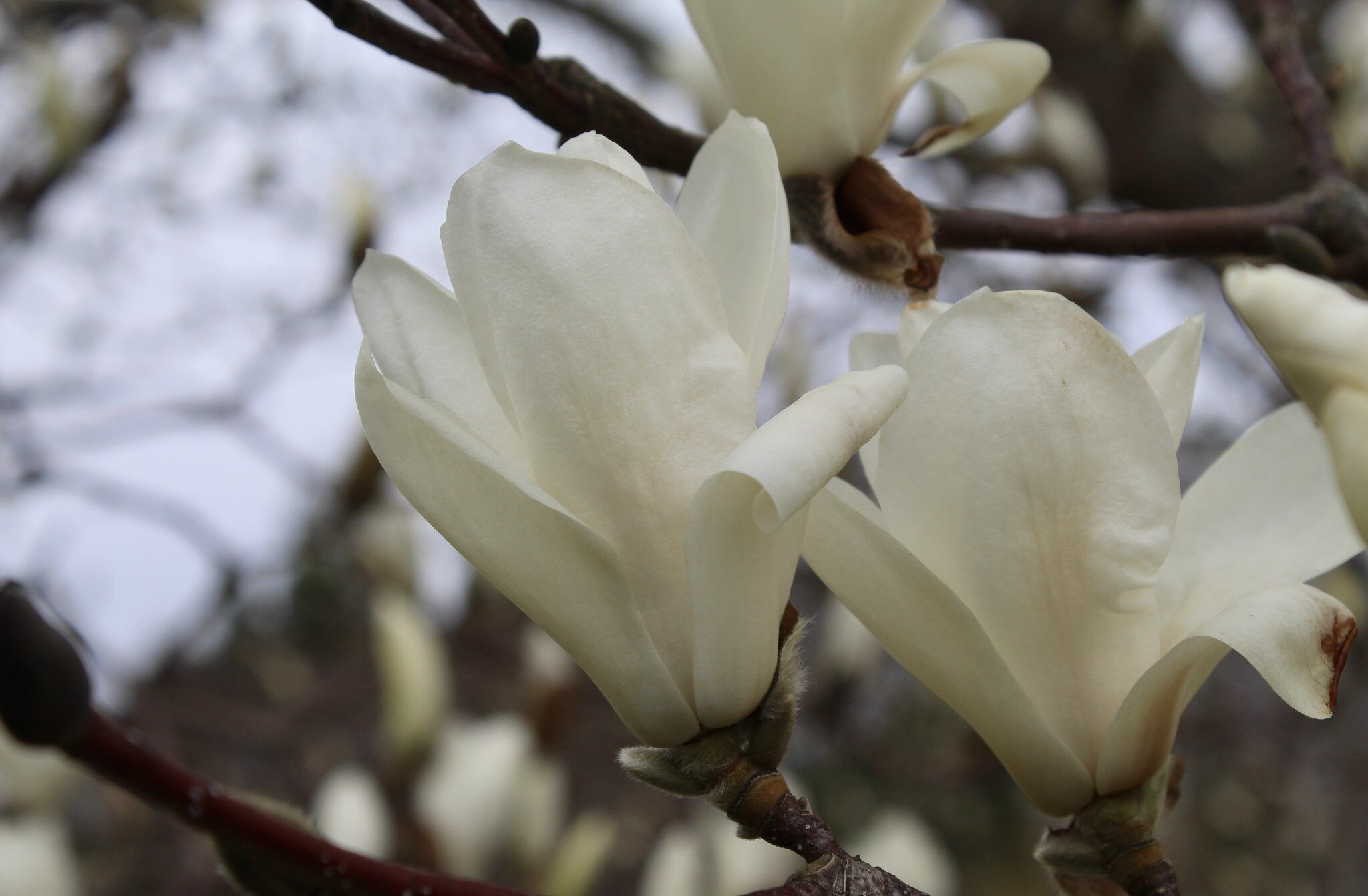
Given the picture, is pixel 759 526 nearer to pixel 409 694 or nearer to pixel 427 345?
pixel 427 345

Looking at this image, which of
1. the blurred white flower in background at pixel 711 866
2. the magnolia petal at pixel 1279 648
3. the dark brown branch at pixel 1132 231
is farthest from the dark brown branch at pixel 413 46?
the blurred white flower in background at pixel 711 866

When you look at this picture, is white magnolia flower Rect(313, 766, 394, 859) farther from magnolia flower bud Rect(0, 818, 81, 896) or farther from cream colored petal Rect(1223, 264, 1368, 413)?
cream colored petal Rect(1223, 264, 1368, 413)

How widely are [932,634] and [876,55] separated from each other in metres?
0.25

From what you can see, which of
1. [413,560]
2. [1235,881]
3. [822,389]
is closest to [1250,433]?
[822,389]

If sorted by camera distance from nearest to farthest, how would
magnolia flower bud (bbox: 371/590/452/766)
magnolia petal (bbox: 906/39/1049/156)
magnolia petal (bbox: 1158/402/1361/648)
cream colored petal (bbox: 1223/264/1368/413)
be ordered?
cream colored petal (bbox: 1223/264/1368/413) → magnolia petal (bbox: 1158/402/1361/648) → magnolia petal (bbox: 906/39/1049/156) → magnolia flower bud (bbox: 371/590/452/766)

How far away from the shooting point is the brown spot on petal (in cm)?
33

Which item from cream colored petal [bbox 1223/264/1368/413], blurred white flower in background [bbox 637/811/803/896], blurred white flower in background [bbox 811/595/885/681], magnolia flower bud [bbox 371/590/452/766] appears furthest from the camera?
blurred white flower in background [bbox 811/595/885/681]

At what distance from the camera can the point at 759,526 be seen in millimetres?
324

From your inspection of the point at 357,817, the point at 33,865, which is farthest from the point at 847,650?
the point at 33,865

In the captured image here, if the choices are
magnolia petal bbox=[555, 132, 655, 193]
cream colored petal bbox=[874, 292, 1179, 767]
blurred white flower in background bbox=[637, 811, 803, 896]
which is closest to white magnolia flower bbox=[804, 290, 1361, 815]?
cream colored petal bbox=[874, 292, 1179, 767]

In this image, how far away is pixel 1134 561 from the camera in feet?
1.20

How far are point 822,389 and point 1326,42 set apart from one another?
1903 millimetres

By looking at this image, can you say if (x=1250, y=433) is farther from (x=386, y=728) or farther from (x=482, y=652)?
(x=482, y=652)

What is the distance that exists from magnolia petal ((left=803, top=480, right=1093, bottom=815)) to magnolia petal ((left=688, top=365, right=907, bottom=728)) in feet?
0.06
